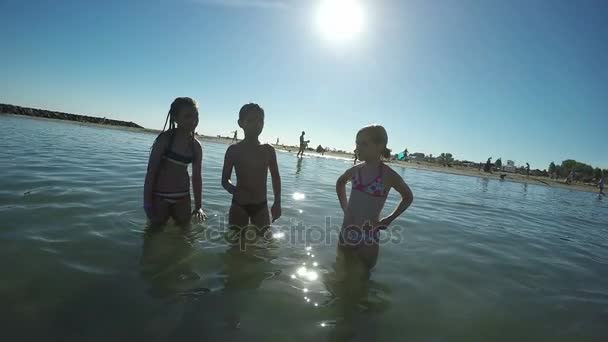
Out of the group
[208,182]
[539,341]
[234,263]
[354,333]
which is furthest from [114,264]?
[208,182]

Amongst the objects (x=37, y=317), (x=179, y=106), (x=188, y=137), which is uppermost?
(x=179, y=106)

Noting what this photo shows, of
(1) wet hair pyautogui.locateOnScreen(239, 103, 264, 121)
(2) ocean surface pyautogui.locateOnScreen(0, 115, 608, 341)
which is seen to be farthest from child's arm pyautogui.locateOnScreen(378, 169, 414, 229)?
(1) wet hair pyautogui.locateOnScreen(239, 103, 264, 121)

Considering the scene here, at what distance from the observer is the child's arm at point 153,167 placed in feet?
12.4

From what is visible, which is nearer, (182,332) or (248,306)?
(182,332)

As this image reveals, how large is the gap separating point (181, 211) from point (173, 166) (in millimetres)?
675

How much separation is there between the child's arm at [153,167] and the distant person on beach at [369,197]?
7.66 ft

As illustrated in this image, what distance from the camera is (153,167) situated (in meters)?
3.81

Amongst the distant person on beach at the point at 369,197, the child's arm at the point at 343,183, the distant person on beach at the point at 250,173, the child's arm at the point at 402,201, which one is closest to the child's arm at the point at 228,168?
the distant person on beach at the point at 250,173

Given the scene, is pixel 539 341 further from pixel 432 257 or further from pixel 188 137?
pixel 188 137

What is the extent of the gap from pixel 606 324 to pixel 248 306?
11.8 ft

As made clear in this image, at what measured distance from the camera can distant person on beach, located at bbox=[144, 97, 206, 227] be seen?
3.82 metres

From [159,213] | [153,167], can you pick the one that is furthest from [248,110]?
[159,213]

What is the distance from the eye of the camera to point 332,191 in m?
10.4

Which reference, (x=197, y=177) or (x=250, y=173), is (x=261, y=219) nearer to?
(x=250, y=173)
